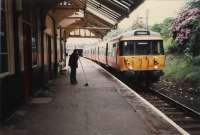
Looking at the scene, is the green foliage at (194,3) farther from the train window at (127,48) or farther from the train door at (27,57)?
the train door at (27,57)

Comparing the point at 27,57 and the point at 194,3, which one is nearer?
the point at 27,57

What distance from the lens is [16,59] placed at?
1254cm

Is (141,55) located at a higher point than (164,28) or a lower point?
lower

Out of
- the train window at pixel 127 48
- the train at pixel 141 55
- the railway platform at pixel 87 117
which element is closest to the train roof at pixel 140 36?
the train at pixel 141 55

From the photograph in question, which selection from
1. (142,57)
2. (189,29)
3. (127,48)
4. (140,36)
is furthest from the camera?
(189,29)

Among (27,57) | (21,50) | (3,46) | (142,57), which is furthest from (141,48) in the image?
(3,46)

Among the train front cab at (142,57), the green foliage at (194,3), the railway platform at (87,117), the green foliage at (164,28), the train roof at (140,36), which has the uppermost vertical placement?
the green foliage at (194,3)

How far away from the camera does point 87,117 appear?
1144 cm

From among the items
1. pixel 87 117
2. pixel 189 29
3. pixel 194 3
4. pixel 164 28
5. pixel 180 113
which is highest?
pixel 194 3

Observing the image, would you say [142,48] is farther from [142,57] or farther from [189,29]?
[189,29]

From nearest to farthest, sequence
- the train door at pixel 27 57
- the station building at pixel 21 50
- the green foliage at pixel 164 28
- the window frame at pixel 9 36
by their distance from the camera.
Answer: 1. the station building at pixel 21 50
2. the window frame at pixel 9 36
3. the train door at pixel 27 57
4. the green foliage at pixel 164 28

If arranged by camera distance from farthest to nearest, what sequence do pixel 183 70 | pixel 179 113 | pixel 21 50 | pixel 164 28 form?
pixel 164 28 → pixel 183 70 → pixel 179 113 → pixel 21 50

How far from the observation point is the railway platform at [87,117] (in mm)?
9695

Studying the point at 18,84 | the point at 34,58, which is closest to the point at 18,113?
the point at 18,84
